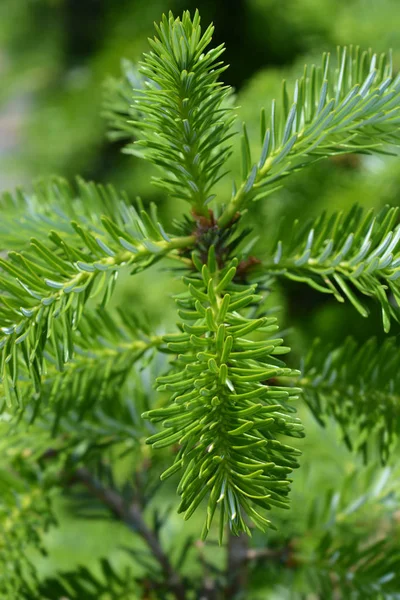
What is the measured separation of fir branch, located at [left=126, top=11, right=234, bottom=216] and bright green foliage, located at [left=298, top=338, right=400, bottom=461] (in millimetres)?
113

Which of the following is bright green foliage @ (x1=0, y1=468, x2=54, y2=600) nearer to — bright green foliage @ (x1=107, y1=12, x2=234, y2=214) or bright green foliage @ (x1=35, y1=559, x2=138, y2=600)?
bright green foliage @ (x1=35, y1=559, x2=138, y2=600)

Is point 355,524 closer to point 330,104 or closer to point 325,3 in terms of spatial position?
point 330,104

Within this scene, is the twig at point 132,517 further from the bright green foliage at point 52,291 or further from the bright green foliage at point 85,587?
the bright green foliage at point 52,291

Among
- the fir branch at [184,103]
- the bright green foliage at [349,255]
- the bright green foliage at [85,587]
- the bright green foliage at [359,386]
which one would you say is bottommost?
the bright green foliage at [85,587]

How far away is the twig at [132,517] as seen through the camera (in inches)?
16.5

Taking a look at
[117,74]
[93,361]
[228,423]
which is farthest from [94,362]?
[117,74]

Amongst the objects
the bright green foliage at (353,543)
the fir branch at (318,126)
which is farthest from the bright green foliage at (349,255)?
the bright green foliage at (353,543)

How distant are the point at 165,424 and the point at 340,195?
2.02 feet

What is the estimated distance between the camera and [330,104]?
0.27 meters

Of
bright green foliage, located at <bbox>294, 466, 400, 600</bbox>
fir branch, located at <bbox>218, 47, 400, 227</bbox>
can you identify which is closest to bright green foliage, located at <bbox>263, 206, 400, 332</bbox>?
fir branch, located at <bbox>218, 47, 400, 227</bbox>

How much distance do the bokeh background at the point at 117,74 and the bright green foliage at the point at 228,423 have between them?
11 centimetres

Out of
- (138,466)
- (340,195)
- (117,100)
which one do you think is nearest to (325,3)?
(340,195)

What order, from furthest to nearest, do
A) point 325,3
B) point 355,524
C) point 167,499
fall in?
point 325,3 < point 167,499 < point 355,524

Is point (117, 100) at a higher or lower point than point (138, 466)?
higher
